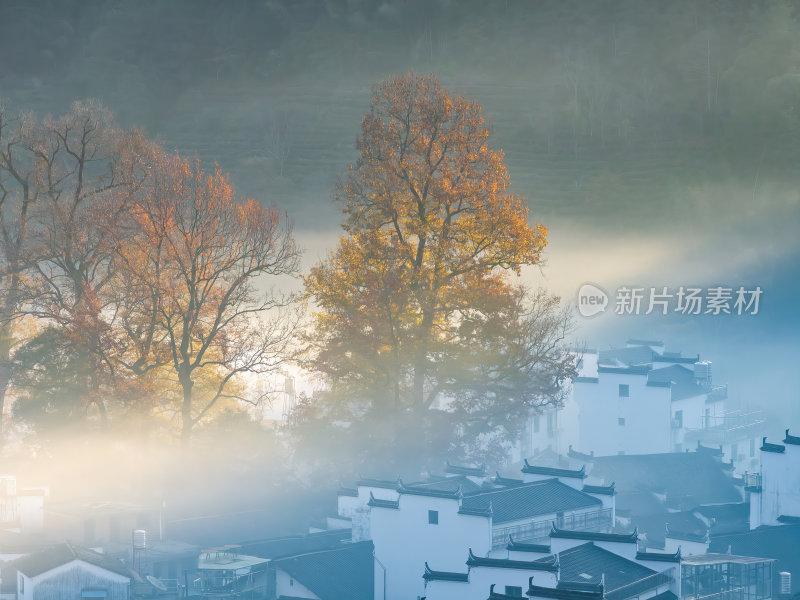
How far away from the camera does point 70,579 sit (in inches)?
932

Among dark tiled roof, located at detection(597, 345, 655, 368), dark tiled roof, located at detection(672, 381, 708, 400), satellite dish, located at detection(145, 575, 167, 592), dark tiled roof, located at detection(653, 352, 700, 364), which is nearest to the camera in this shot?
satellite dish, located at detection(145, 575, 167, 592)

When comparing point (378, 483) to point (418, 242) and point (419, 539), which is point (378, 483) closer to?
point (419, 539)

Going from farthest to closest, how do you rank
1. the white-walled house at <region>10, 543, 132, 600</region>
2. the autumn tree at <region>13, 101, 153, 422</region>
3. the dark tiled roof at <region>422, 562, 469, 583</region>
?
the autumn tree at <region>13, 101, 153, 422</region>, the white-walled house at <region>10, 543, 132, 600</region>, the dark tiled roof at <region>422, 562, 469, 583</region>

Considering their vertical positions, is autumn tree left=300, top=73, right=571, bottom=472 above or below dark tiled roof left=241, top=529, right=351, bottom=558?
above

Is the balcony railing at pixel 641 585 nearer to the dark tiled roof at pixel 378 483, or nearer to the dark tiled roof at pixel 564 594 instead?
the dark tiled roof at pixel 564 594

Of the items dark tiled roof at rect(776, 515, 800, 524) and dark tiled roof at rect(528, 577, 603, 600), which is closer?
dark tiled roof at rect(528, 577, 603, 600)

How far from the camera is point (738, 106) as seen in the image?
284 ft

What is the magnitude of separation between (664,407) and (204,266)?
69.4 ft

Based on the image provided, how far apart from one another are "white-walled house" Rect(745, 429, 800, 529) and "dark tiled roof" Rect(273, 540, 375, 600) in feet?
30.5

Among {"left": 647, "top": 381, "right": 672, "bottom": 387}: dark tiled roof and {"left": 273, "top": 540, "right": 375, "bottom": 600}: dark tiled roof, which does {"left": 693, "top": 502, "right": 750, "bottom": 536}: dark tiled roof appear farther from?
{"left": 647, "top": 381, "right": 672, "bottom": 387}: dark tiled roof

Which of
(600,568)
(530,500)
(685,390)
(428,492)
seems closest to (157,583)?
(428,492)

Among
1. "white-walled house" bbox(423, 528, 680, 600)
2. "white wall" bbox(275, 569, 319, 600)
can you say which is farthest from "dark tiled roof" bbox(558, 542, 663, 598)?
"white wall" bbox(275, 569, 319, 600)

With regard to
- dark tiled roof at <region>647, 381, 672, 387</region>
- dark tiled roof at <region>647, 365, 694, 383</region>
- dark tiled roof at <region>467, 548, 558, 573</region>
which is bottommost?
Answer: dark tiled roof at <region>467, 548, 558, 573</region>

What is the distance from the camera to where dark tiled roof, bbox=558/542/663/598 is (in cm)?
1942
